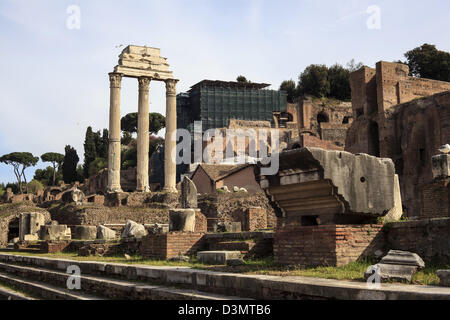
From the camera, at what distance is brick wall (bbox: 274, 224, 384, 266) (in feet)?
23.4

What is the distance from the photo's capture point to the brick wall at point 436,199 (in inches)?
503

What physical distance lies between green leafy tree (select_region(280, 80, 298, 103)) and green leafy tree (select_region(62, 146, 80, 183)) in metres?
33.7

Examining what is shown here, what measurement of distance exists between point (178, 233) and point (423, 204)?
6716mm

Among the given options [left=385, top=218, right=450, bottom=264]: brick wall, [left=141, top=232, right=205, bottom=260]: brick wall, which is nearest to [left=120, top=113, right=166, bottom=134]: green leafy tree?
[left=141, top=232, right=205, bottom=260]: brick wall

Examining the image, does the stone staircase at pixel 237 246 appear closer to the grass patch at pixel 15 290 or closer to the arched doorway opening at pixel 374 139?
the grass patch at pixel 15 290

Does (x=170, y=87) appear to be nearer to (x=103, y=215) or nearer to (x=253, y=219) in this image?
(x=103, y=215)

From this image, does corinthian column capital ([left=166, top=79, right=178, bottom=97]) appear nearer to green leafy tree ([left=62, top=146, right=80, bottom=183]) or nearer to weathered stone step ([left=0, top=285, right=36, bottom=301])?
weathered stone step ([left=0, top=285, right=36, bottom=301])

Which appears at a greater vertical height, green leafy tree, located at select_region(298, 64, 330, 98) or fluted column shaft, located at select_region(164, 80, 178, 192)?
green leafy tree, located at select_region(298, 64, 330, 98)

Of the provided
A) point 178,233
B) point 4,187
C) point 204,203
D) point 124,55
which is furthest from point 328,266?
point 4,187

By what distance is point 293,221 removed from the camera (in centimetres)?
830

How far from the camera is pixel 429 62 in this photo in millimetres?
66312

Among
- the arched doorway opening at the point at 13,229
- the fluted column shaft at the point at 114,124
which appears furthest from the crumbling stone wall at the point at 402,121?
the arched doorway opening at the point at 13,229

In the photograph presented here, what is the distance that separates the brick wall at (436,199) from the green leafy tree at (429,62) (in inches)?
2247
